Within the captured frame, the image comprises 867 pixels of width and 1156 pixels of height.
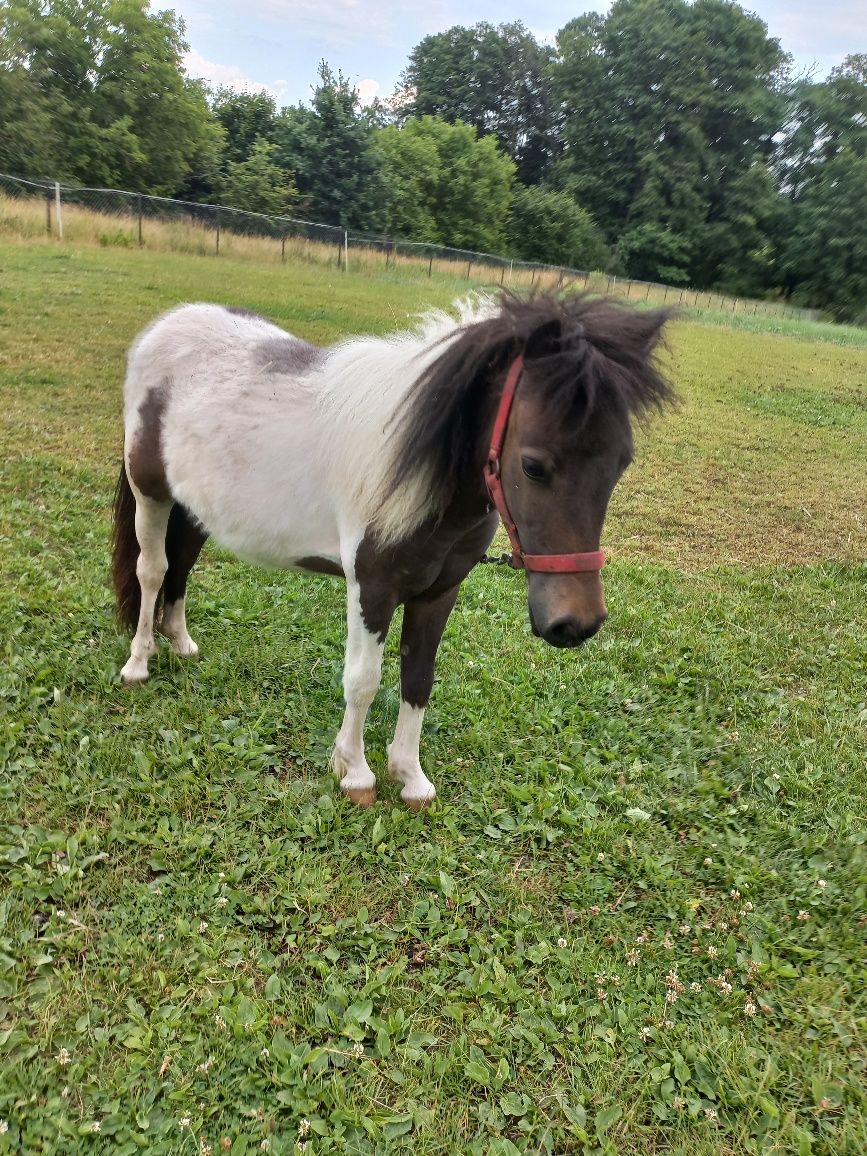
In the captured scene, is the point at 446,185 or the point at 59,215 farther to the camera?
the point at 446,185

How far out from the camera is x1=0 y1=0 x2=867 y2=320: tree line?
2672 cm

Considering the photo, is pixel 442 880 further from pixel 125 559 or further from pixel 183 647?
pixel 125 559

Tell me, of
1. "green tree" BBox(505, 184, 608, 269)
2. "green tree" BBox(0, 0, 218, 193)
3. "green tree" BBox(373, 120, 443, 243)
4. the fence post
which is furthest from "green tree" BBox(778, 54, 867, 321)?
the fence post

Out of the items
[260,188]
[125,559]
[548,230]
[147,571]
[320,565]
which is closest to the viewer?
[320,565]

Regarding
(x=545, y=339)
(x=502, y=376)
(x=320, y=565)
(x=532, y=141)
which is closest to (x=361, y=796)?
(x=320, y=565)

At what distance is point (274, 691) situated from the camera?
3322 mm

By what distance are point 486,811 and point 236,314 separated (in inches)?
97.8

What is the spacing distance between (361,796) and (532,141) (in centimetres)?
5814

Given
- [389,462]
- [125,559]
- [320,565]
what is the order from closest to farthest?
[389,462]
[320,565]
[125,559]

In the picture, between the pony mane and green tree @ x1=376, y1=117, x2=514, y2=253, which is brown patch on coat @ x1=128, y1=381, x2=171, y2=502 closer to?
the pony mane

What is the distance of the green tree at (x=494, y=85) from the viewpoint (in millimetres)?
48281

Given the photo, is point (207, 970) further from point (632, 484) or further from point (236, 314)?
point (632, 484)

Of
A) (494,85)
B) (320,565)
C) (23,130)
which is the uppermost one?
(494,85)

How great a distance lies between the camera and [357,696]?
2.57 metres
